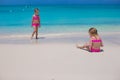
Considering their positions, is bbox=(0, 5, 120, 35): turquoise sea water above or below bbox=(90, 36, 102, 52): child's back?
above

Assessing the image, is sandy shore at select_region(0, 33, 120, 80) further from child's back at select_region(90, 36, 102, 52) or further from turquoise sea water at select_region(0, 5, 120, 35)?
turquoise sea water at select_region(0, 5, 120, 35)

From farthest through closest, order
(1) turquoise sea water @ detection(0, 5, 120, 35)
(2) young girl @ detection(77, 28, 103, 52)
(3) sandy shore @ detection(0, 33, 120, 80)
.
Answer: (1) turquoise sea water @ detection(0, 5, 120, 35) → (2) young girl @ detection(77, 28, 103, 52) → (3) sandy shore @ detection(0, 33, 120, 80)

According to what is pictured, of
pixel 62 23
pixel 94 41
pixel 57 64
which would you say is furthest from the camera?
pixel 62 23

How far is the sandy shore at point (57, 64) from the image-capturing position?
5246 millimetres

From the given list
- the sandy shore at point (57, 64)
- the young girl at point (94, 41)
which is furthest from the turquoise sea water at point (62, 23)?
the young girl at point (94, 41)

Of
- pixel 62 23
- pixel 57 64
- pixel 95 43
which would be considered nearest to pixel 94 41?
pixel 95 43

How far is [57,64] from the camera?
6.02m

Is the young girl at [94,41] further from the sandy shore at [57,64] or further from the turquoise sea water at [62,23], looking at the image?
the turquoise sea water at [62,23]

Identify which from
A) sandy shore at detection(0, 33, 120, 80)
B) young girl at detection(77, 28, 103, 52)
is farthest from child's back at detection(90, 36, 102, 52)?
sandy shore at detection(0, 33, 120, 80)

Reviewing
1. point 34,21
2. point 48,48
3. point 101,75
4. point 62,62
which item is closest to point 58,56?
point 62,62

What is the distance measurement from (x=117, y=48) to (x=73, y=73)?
8.54 ft

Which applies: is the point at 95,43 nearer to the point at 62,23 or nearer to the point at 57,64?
the point at 57,64

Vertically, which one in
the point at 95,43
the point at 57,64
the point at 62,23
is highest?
the point at 62,23

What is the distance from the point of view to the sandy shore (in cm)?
525
